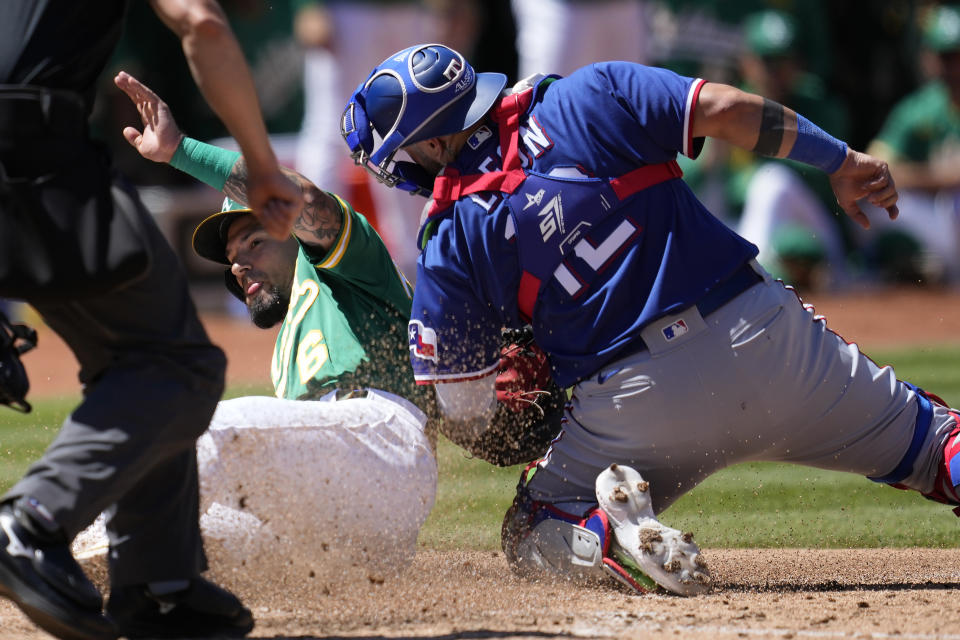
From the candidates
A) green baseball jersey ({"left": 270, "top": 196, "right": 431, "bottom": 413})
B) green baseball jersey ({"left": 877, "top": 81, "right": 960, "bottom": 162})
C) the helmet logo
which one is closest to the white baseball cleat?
green baseball jersey ({"left": 270, "top": 196, "right": 431, "bottom": 413})

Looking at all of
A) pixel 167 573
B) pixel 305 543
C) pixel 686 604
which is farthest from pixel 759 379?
pixel 167 573

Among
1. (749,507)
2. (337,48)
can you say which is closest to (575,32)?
(337,48)

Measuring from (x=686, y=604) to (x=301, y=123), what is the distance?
1036 centimetres

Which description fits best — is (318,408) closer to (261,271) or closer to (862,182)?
(261,271)

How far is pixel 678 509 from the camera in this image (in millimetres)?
5457

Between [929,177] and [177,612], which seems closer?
[177,612]

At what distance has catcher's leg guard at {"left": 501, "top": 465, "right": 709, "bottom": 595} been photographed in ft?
12.6

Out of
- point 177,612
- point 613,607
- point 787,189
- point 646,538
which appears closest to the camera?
point 177,612

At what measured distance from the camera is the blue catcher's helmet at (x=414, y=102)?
4094 mm

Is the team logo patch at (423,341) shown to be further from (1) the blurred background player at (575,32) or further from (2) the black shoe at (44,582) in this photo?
(1) the blurred background player at (575,32)

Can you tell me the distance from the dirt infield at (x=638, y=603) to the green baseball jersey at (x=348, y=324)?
0.62 m

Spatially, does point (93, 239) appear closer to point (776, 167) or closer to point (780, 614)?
point (780, 614)

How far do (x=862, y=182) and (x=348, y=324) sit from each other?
1.62 m

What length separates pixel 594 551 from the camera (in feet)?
12.9
